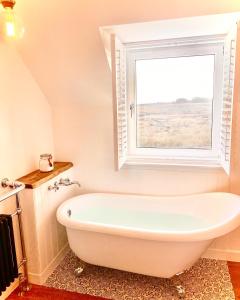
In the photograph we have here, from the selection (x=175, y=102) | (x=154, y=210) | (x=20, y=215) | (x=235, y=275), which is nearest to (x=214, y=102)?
(x=175, y=102)

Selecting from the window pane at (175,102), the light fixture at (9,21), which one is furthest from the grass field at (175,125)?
the light fixture at (9,21)

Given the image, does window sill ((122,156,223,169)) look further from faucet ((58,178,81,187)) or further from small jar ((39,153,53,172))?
small jar ((39,153,53,172))

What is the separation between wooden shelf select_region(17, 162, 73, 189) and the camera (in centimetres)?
203

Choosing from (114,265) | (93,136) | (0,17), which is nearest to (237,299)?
(114,265)

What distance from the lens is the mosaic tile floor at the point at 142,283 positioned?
78.2 inches

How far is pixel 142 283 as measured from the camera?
6.96ft

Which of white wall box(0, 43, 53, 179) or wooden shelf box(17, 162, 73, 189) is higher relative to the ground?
white wall box(0, 43, 53, 179)

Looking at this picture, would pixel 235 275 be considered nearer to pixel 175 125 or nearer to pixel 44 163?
pixel 175 125

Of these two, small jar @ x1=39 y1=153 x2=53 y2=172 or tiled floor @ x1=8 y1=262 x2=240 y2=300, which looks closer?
tiled floor @ x1=8 y1=262 x2=240 y2=300

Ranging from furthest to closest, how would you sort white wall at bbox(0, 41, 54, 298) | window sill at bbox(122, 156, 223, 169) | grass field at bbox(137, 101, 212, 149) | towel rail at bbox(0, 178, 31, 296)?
grass field at bbox(137, 101, 212, 149) → window sill at bbox(122, 156, 223, 169) → white wall at bbox(0, 41, 54, 298) → towel rail at bbox(0, 178, 31, 296)

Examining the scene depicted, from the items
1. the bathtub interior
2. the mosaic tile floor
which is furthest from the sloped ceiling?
the mosaic tile floor

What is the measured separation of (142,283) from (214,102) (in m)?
1.72

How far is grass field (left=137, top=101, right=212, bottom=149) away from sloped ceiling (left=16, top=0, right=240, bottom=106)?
49cm

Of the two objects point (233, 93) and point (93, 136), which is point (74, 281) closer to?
point (93, 136)
